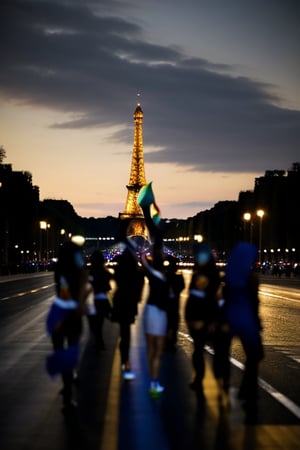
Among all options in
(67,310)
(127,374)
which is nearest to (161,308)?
(67,310)

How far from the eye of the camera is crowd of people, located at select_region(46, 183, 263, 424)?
981 cm

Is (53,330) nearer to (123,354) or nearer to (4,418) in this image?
(4,418)

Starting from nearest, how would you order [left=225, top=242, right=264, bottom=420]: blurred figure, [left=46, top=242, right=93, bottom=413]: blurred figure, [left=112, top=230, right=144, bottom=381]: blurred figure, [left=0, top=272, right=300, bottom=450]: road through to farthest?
[left=0, top=272, right=300, bottom=450]: road < [left=46, top=242, right=93, bottom=413]: blurred figure < [left=225, top=242, right=264, bottom=420]: blurred figure < [left=112, top=230, right=144, bottom=381]: blurred figure

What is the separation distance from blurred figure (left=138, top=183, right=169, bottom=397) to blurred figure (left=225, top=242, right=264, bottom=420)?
994mm

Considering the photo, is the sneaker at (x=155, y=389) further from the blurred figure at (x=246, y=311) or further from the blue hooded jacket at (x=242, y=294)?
the blue hooded jacket at (x=242, y=294)

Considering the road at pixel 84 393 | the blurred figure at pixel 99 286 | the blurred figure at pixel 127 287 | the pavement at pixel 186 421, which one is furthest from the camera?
the blurred figure at pixel 99 286

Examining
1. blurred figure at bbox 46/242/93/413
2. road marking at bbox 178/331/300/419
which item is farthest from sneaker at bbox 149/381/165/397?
road marking at bbox 178/331/300/419

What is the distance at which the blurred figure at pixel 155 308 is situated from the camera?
10.8 meters

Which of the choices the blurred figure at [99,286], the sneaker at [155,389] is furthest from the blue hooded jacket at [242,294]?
the blurred figure at [99,286]

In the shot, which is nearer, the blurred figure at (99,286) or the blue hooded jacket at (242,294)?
the blue hooded jacket at (242,294)

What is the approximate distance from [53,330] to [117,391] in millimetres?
1883

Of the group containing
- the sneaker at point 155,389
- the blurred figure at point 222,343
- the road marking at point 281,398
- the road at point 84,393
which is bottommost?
the road at point 84,393

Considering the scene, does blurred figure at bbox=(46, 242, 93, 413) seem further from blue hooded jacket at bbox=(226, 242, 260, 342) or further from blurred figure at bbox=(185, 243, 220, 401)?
blue hooded jacket at bbox=(226, 242, 260, 342)

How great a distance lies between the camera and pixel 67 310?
9.76 meters
